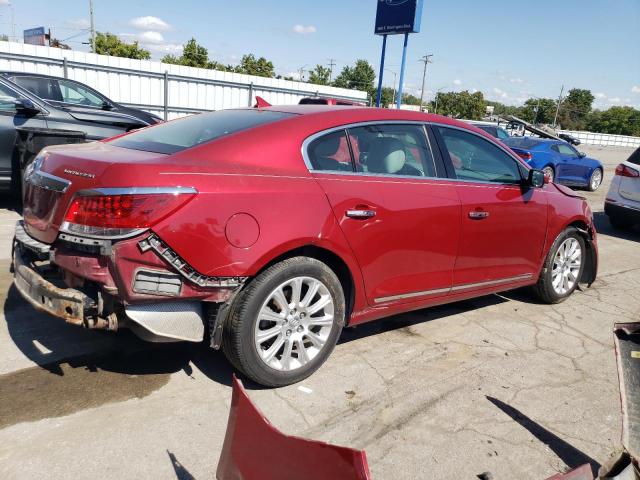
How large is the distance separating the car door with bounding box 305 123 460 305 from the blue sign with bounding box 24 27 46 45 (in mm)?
36654

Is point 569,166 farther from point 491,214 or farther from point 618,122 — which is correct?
point 618,122

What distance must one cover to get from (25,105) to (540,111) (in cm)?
10559

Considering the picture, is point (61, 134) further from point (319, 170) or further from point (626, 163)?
point (626, 163)

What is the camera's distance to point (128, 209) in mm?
2682

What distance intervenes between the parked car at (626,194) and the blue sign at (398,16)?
419 inches

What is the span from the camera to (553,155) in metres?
14.9

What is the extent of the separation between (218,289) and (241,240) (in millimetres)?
285

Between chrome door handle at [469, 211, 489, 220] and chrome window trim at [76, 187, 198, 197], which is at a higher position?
→ chrome window trim at [76, 187, 198, 197]

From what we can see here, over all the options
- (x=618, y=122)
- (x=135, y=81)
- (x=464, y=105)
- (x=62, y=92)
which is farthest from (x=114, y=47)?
(x=618, y=122)

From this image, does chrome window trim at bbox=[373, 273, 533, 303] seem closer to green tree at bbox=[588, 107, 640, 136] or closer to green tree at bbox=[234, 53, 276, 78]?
green tree at bbox=[234, 53, 276, 78]

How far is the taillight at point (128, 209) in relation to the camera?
2.67 meters

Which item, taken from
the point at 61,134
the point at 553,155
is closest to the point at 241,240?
the point at 61,134

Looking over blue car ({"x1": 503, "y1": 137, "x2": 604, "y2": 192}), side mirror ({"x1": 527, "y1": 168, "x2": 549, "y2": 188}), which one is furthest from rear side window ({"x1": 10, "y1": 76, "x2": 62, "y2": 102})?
blue car ({"x1": 503, "y1": 137, "x2": 604, "y2": 192})

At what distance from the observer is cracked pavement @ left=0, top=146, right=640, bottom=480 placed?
8.59 ft
